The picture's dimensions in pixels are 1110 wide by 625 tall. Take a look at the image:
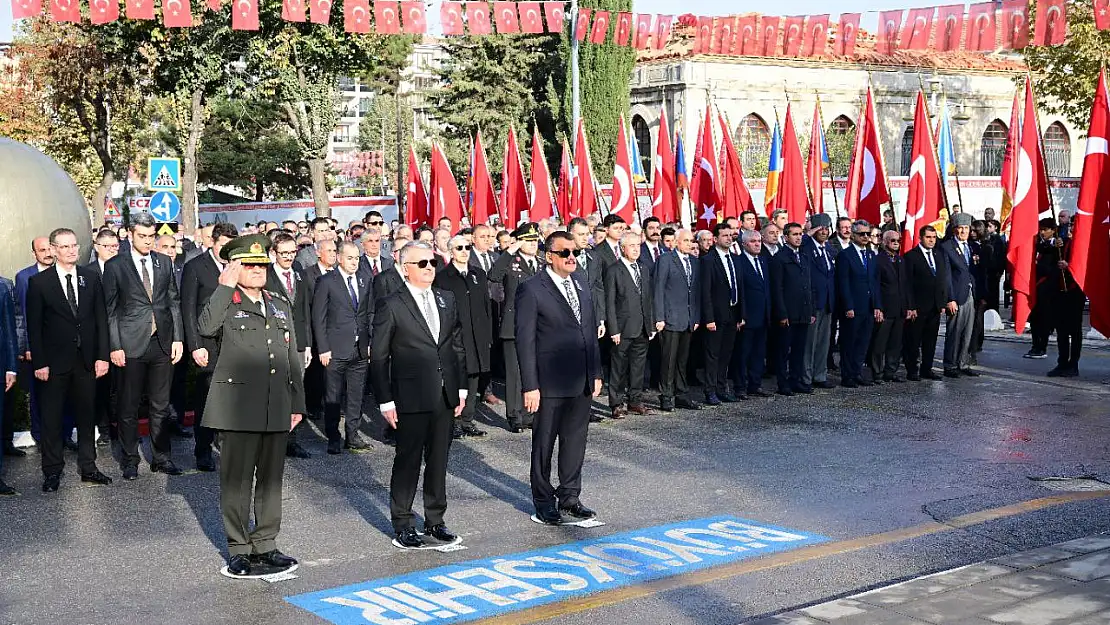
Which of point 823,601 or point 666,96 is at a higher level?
point 666,96

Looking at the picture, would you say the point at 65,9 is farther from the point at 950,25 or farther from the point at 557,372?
the point at 557,372

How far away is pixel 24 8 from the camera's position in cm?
1861

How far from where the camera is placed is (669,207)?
2225 cm

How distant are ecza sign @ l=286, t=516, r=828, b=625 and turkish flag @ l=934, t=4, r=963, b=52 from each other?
1282 centimetres

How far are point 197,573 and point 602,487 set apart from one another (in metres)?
3.25

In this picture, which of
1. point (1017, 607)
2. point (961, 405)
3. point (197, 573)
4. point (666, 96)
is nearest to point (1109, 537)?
point (1017, 607)

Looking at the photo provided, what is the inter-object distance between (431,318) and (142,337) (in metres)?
3.50

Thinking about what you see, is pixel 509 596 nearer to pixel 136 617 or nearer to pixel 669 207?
pixel 136 617

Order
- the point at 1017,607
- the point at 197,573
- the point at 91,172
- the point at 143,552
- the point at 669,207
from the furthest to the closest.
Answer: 1. the point at 91,172
2. the point at 669,207
3. the point at 143,552
4. the point at 197,573
5. the point at 1017,607

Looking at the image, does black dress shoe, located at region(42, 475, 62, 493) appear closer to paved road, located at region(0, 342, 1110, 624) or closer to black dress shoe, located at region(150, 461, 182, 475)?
paved road, located at region(0, 342, 1110, 624)

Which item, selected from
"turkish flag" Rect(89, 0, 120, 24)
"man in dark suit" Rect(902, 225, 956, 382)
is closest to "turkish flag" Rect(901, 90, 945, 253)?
"man in dark suit" Rect(902, 225, 956, 382)

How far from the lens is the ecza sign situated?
6.70 m

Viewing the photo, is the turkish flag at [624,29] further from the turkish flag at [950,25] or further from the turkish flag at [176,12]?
the turkish flag at [176,12]

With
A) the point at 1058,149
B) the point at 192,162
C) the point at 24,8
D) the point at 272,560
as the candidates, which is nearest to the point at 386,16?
the point at 24,8
